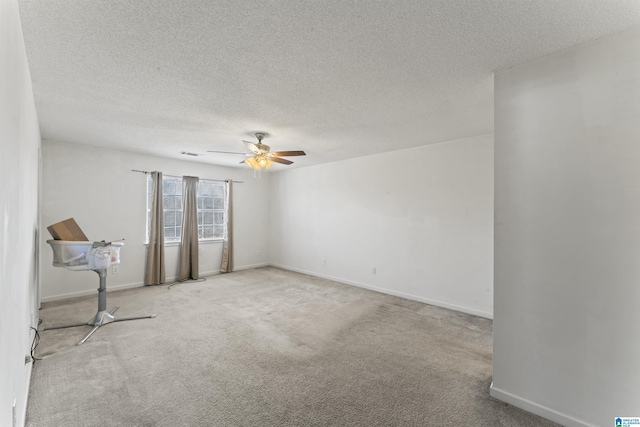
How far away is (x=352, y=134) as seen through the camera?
3738 millimetres

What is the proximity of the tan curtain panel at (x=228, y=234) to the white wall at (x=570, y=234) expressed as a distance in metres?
5.33

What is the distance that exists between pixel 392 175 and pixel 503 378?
329 centimetres

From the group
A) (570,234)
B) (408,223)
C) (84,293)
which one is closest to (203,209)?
(84,293)

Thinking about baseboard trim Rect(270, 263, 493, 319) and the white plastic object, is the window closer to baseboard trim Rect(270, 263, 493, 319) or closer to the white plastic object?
the white plastic object

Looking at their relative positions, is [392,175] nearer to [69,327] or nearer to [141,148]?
[141,148]

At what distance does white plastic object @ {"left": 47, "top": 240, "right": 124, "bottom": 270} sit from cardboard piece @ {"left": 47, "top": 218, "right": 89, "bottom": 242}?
0.11 m

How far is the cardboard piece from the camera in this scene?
314 cm

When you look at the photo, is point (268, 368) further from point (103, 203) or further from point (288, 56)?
point (103, 203)

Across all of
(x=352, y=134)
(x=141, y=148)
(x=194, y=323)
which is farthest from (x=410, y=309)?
(x=141, y=148)

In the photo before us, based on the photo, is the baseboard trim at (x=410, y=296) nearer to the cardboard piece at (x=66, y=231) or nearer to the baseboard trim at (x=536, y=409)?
the baseboard trim at (x=536, y=409)

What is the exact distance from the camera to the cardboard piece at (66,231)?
314 cm

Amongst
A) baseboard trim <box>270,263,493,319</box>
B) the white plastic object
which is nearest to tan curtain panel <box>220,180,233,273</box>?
baseboard trim <box>270,263,493,319</box>

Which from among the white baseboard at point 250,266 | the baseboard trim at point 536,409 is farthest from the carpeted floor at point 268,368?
the white baseboard at point 250,266

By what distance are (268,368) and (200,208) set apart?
4443 mm
